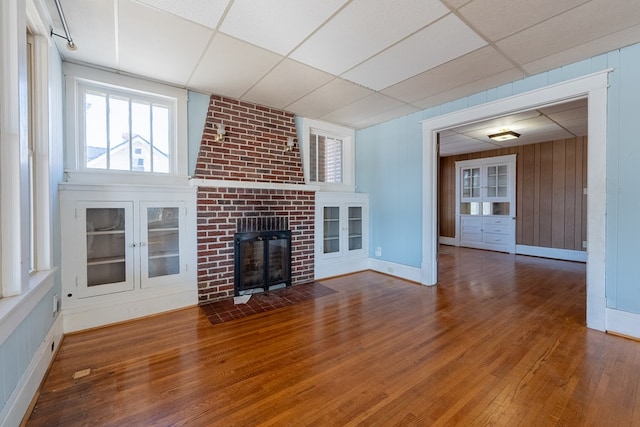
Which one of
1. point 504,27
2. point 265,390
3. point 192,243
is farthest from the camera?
point 192,243

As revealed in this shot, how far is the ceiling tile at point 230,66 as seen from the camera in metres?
2.44

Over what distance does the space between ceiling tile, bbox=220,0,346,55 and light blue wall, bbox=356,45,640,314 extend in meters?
2.39

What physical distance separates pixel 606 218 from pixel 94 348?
4646 mm

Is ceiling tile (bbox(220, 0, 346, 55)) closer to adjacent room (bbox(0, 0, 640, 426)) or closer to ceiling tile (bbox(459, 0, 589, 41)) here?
adjacent room (bbox(0, 0, 640, 426))

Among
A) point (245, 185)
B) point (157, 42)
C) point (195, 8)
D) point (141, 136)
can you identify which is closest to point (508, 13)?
point (195, 8)

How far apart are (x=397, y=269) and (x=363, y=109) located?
8.26 feet

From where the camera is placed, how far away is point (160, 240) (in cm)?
309

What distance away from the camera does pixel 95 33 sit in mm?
2232

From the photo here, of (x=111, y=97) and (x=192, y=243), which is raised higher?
(x=111, y=97)

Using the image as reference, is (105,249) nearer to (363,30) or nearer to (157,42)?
(157,42)

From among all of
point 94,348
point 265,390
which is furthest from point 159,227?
point 265,390

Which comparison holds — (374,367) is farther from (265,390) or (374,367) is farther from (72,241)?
(72,241)

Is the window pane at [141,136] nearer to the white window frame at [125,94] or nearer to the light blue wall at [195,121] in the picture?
the white window frame at [125,94]

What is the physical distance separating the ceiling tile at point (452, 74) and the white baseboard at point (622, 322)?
2511 mm
